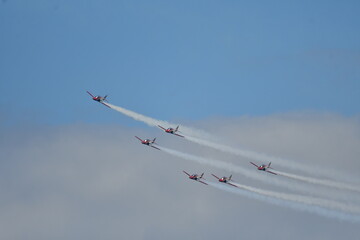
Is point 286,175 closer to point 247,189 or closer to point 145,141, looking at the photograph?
point 247,189

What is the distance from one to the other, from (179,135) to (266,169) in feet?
71.9

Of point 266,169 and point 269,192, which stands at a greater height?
point 266,169

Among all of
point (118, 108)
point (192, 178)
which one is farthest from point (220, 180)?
point (118, 108)

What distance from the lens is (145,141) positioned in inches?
7224

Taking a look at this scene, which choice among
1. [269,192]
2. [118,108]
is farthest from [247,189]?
[118,108]

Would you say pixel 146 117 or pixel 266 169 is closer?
pixel 146 117

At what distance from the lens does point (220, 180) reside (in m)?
190

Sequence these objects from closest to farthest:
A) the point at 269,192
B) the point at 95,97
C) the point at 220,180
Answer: the point at 269,192
the point at 95,97
the point at 220,180

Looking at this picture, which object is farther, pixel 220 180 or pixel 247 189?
pixel 220 180

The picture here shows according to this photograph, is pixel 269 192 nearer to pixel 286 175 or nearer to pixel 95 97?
pixel 286 175

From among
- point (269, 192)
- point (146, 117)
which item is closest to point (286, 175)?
point (269, 192)

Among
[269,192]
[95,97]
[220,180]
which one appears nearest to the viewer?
[269,192]

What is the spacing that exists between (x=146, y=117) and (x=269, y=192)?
97.2ft

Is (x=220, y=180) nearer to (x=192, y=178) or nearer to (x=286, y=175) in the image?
(x=192, y=178)
